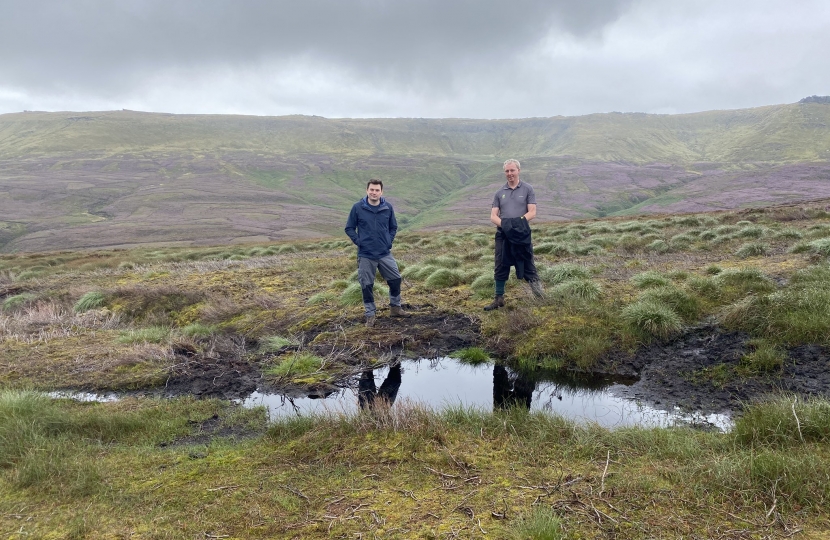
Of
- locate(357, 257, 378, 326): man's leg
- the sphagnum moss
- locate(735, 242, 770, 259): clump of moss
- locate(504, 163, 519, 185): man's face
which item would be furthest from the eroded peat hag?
locate(504, 163, 519, 185): man's face

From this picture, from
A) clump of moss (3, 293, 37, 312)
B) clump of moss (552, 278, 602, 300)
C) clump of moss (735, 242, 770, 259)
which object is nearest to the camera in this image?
clump of moss (552, 278, 602, 300)

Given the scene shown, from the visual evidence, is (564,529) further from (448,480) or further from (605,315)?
(605,315)

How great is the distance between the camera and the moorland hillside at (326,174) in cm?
6512

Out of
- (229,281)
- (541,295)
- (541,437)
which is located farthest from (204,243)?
(541,437)

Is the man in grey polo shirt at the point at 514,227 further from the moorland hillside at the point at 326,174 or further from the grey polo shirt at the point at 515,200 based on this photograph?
the moorland hillside at the point at 326,174

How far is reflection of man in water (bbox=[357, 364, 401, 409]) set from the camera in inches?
247

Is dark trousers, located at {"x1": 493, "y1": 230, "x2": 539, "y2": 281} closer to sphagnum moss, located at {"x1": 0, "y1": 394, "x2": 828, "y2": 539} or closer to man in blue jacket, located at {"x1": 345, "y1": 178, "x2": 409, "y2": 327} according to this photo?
man in blue jacket, located at {"x1": 345, "y1": 178, "x2": 409, "y2": 327}

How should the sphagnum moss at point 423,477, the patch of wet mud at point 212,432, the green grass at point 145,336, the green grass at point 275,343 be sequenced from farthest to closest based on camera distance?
the green grass at point 145,336 → the green grass at point 275,343 → the patch of wet mud at point 212,432 → the sphagnum moss at point 423,477

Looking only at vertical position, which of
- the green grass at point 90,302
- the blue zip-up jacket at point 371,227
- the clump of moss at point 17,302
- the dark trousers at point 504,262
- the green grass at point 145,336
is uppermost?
the blue zip-up jacket at point 371,227

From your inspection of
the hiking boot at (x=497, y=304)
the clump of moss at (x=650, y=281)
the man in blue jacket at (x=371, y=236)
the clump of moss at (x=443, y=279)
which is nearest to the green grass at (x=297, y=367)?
the man in blue jacket at (x=371, y=236)

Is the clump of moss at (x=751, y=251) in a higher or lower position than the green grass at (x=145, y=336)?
higher

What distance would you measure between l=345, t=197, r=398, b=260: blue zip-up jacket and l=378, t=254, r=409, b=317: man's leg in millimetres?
169

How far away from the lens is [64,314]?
11242 millimetres

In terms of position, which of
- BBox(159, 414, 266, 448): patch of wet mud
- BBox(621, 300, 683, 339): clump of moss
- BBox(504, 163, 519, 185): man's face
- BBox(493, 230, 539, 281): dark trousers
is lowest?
BBox(159, 414, 266, 448): patch of wet mud
